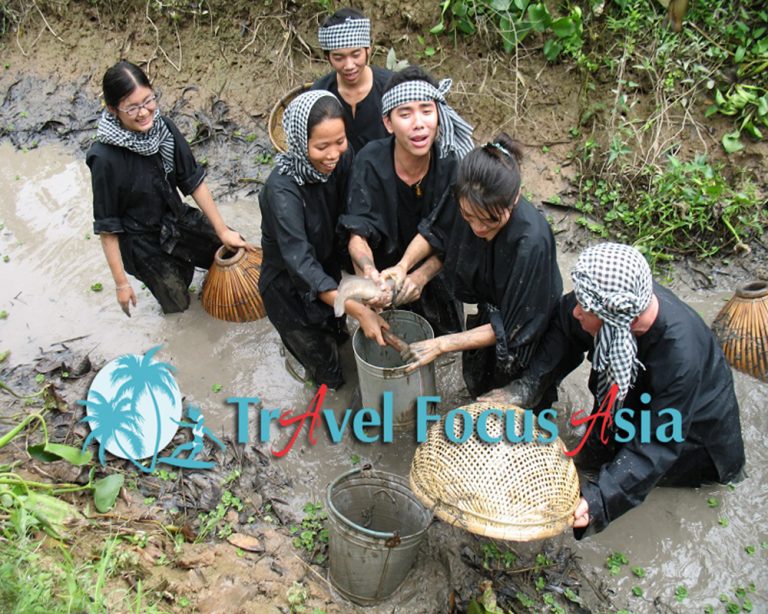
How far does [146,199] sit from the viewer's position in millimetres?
4273

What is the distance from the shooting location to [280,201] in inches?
138

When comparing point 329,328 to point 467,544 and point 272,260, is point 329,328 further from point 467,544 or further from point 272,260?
point 467,544

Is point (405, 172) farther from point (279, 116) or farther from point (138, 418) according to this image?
point (279, 116)

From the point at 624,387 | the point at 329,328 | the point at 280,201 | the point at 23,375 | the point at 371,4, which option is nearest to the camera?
the point at 624,387

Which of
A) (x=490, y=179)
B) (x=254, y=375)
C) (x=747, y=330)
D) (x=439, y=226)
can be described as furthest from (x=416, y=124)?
(x=747, y=330)

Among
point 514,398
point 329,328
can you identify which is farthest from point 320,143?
point 514,398

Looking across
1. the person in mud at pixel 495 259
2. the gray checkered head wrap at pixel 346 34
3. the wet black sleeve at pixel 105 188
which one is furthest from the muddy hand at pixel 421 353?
the wet black sleeve at pixel 105 188

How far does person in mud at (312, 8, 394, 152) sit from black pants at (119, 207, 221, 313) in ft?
3.88

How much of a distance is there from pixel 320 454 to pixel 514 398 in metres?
1.26

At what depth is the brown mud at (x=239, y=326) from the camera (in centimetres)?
325

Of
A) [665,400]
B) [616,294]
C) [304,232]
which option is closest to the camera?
[616,294]

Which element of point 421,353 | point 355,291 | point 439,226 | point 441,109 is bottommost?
point 421,353

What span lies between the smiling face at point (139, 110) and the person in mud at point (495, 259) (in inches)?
65.2

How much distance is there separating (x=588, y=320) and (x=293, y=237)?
1.53m
